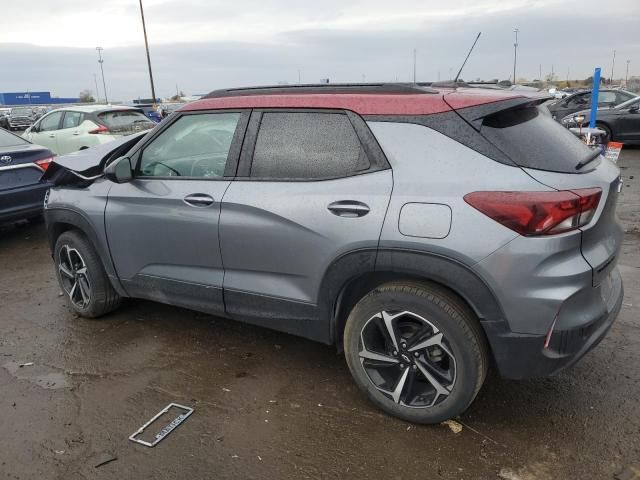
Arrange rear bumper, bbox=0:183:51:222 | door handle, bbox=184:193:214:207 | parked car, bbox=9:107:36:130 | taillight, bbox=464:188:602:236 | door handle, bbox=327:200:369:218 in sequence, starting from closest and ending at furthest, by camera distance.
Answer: taillight, bbox=464:188:602:236 → door handle, bbox=327:200:369:218 → door handle, bbox=184:193:214:207 → rear bumper, bbox=0:183:51:222 → parked car, bbox=9:107:36:130

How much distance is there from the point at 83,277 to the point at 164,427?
1.82 m

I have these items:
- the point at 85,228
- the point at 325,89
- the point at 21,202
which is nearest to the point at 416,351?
the point at 325,89

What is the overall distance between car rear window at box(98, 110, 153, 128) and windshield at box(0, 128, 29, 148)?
3.86m

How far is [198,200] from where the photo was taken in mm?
3293

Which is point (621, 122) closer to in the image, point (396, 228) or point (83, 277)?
point (396, 228)

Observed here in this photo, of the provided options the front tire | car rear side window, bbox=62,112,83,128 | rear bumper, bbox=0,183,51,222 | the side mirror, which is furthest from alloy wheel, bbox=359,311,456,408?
car rear side window, bbox=62,112,83,128

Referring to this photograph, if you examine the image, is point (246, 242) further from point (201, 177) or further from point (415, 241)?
point (415, 241)

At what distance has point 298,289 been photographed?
9.90 feet

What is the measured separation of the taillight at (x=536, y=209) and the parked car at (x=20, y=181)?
17.6 ft

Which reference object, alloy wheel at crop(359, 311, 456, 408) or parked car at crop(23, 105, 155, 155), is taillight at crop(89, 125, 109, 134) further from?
alloy wheel at crop(359, 311, 456, 408)

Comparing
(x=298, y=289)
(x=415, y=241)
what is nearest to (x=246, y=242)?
(x=298, y=289)

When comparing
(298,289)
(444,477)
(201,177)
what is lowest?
(444,477)

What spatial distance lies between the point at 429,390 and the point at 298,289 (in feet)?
2.92

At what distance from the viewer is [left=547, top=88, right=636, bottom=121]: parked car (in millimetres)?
14930
